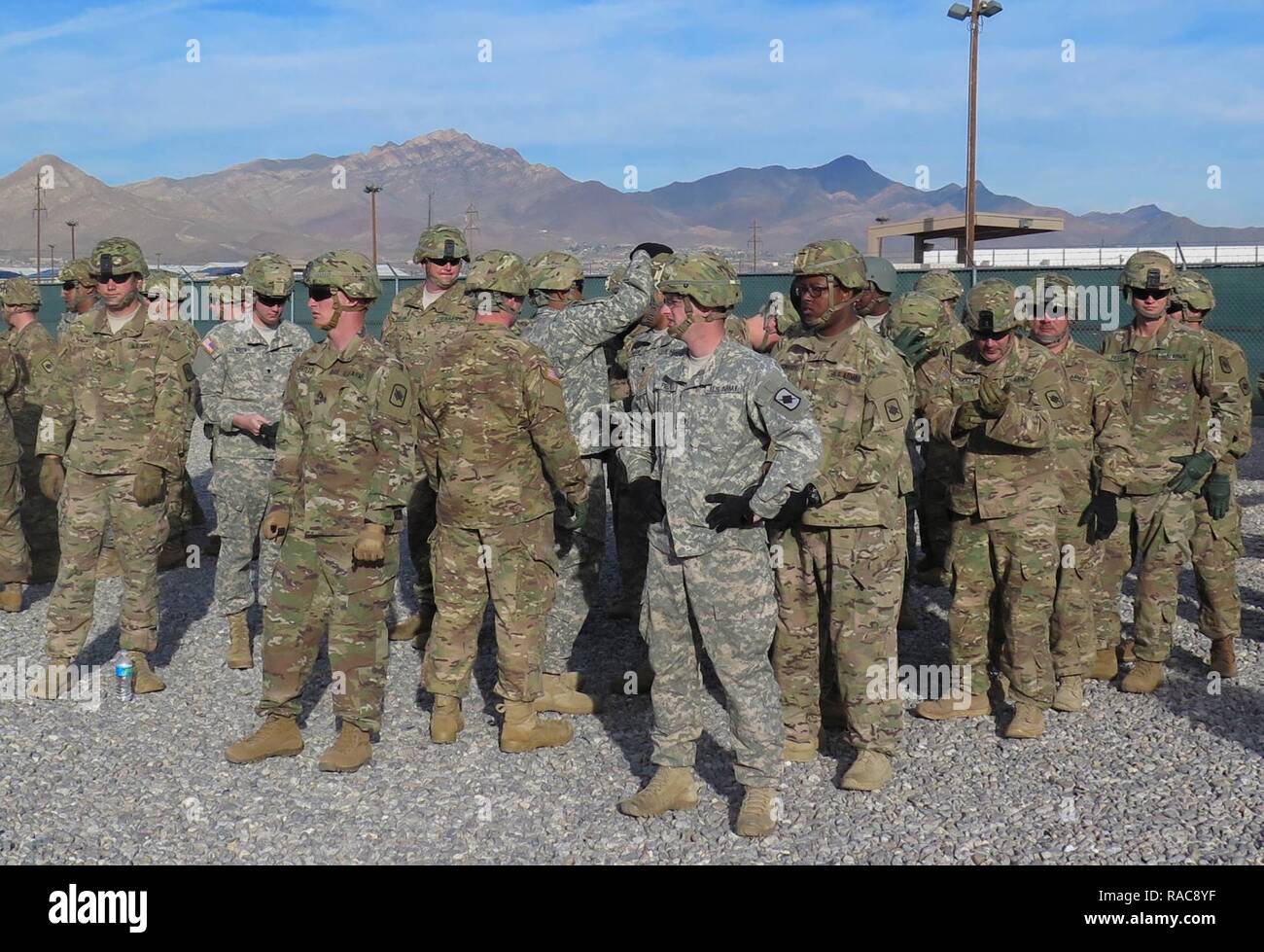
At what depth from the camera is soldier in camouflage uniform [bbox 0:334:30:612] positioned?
320 inches

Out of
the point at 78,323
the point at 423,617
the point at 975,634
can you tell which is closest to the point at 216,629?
the point at 423,617

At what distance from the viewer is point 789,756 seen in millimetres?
5418

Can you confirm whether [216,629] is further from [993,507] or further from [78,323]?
[993,507]

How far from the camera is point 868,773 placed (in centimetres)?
511

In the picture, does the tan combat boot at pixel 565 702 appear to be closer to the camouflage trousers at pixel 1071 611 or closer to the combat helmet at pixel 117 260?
the camouflage trousers at pixel 1071 611

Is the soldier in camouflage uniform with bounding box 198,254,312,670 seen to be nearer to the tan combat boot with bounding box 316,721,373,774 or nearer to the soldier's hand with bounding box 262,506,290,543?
the soldier's hand with bounding box 262,506,290,543

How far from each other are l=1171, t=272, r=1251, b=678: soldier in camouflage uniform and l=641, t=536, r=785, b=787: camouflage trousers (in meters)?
3.26

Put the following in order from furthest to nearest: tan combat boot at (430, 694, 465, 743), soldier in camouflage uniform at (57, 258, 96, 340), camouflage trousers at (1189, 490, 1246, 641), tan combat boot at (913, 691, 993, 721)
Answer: soldier in camouflage uniform at (57, 258, 96, 340), camouflage trousers at (1189, 490, 1246, 641), tan combat boot at (913, 691, 993, 721), tan combat boot at (430, 694, 465, 743)

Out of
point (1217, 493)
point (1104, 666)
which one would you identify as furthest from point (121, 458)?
point (1217, 493)

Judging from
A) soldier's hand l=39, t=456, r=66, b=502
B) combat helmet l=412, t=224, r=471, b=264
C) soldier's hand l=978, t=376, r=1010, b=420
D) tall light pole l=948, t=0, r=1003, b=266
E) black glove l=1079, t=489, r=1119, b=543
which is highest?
tall light pole l=948, t=0, r=1003, b=266

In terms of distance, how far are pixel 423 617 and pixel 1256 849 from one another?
469 cm

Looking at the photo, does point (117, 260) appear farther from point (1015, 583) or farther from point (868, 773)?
point (1015, 583)

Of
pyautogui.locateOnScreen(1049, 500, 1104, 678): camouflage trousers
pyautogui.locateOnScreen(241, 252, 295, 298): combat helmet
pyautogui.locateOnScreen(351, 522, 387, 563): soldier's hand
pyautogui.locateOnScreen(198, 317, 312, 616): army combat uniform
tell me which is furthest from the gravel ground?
pyautogui.locateOnScreen(241, 252, 295, 298): combat helmet

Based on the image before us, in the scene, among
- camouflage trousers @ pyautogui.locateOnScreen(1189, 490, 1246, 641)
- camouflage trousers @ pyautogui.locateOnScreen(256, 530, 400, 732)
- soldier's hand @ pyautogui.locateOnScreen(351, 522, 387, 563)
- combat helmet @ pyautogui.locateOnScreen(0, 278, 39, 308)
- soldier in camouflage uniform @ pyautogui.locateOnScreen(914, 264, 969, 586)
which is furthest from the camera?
combat helmet @ pyautogui.locateOnScreen(0, 278, 39, 308)
